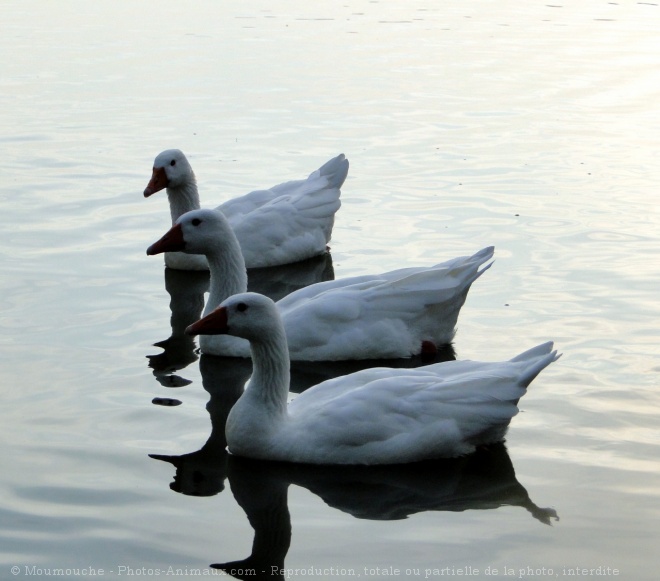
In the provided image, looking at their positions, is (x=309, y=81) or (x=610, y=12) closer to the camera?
(x=309, y=81)

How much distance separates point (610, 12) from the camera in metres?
26.7

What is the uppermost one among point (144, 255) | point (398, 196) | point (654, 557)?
point (398, 196)

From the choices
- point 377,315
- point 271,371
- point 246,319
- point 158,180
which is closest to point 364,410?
point 271,371

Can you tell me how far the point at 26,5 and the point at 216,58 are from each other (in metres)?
7.82

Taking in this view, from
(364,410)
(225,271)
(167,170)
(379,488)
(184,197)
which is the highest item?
(167,170)

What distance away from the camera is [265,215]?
12.0m

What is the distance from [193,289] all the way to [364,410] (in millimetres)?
4374

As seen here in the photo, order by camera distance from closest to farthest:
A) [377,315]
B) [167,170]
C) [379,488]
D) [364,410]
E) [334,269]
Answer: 1. [379,488]
2. [364,410]
3. [377,315]
4. [334,269]
5. [167,170]

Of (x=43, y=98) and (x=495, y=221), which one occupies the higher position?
(x=43, y=98)

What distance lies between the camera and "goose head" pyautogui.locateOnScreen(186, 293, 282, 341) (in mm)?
7797

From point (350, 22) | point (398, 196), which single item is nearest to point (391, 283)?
point (398, 196)

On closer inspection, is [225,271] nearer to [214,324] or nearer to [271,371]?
[214,324]

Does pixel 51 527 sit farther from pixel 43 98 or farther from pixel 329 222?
pixel 43 98

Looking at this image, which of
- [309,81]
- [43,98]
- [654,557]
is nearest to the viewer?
[654,557]
